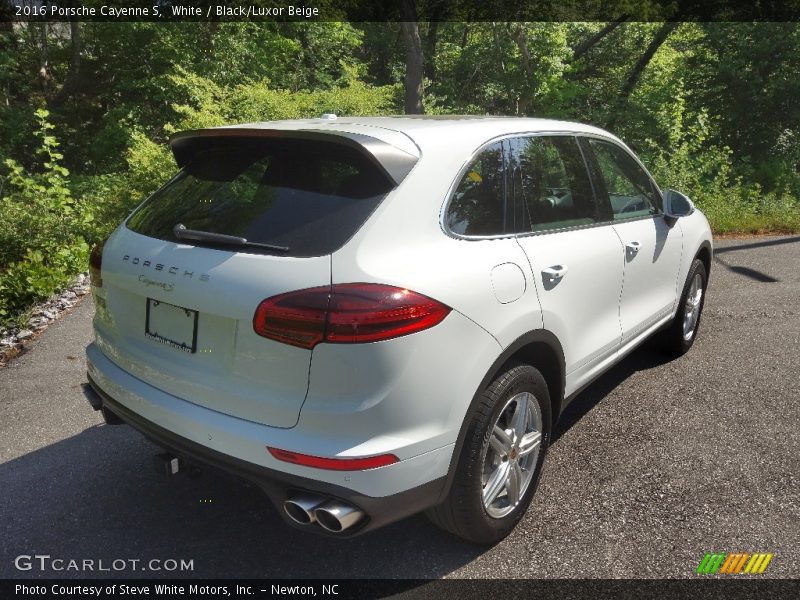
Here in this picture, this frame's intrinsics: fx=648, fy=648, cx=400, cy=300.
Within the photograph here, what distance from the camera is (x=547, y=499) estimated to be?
3150 mm

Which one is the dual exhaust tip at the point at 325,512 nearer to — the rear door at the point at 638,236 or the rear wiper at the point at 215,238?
the rear wiper at the point at 215,238

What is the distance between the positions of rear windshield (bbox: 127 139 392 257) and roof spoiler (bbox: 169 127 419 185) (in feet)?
0.09

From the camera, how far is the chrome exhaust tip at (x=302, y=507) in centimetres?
215

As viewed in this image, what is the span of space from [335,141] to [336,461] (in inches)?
45.7

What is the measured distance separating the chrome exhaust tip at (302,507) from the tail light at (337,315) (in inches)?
20.6

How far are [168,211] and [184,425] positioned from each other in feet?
3.01

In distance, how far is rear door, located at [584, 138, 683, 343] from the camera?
11.9ft

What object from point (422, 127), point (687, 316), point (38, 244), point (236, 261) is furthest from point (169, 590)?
point (38, 244)

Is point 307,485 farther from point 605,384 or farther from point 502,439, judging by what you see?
point 605,384

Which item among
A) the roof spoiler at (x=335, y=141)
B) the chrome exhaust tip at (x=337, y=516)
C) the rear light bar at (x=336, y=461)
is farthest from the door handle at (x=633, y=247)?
the chrome exhaust tip at (x=337, y=516)

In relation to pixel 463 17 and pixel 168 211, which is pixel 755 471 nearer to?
pixel 168 211

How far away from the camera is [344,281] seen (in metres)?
2.11

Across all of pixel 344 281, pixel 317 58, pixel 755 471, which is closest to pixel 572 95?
pixel 317 58

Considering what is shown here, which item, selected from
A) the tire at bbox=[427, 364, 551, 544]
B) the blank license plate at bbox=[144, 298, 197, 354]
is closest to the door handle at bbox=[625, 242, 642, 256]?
the tire at bbox=[427, 364, 551, 544]
